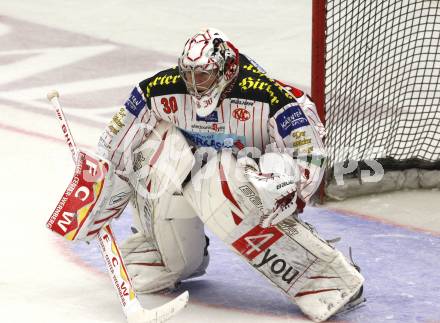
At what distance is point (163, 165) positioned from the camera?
5.49m

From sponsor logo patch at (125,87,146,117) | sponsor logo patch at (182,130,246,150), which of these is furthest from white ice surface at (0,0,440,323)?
sponsor logo patch at (125,87,146,117)

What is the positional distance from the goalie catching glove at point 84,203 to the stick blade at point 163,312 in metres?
0.38

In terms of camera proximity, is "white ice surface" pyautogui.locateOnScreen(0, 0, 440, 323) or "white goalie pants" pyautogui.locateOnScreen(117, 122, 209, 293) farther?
"white ice surface" pyautogui.locateOnScreen(0, 0, 440, 323)

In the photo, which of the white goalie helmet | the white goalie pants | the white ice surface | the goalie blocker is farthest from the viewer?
the white ice surface

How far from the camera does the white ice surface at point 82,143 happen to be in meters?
5.61

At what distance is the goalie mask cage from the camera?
7109 mm

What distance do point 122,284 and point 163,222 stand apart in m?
0.36

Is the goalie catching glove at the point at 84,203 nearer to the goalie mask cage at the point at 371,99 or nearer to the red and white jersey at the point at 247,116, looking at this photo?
the red and white jersey at the point at 247,116

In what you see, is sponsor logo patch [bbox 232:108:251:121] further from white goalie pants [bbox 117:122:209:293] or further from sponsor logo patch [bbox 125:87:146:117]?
sponsor logo patch [bbox 125:87:146:117]

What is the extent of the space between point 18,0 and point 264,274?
658 cm

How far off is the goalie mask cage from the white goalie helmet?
1.69 meters

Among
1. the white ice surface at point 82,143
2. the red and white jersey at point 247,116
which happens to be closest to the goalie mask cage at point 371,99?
the white ice surface at point 82,143

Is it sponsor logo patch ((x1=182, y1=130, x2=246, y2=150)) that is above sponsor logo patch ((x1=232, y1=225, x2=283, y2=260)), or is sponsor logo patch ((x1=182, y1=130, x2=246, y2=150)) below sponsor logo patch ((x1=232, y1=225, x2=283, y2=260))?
above

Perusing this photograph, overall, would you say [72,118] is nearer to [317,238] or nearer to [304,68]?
[304,68]
